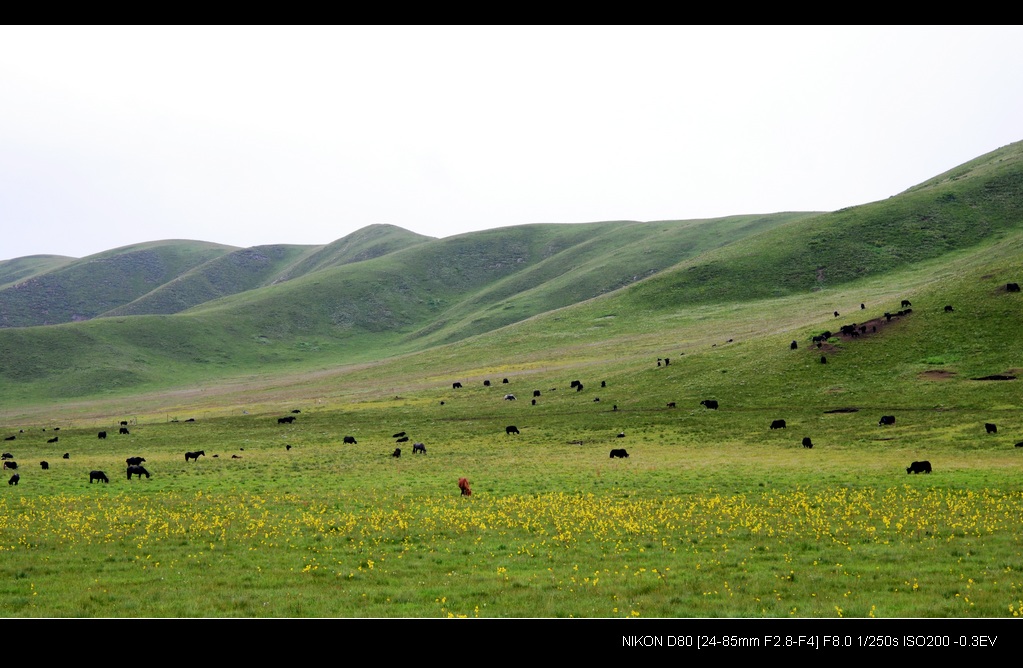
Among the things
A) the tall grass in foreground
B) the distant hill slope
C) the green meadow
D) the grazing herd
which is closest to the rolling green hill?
the distant hill slope

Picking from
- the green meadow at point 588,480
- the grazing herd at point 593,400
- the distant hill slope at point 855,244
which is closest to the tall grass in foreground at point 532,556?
the green meadow at point 588,480

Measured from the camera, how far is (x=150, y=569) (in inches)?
848

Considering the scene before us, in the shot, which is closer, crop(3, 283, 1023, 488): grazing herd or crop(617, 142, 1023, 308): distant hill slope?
crop(3, 283, 1023, 488): grazing herd

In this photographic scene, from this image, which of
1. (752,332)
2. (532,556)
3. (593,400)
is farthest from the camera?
(752,332)

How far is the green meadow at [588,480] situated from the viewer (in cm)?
1844

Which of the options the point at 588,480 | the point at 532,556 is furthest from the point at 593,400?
the point at 532,556

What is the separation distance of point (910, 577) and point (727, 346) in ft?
278

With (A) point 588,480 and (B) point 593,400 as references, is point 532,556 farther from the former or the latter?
(B) point 593,400

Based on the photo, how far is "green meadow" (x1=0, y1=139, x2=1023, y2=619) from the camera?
1844 centimetres

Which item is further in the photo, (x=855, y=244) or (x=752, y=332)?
(x=855, y=244)

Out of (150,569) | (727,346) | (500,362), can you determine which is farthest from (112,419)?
(150,569)

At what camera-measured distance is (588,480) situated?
1673 inches

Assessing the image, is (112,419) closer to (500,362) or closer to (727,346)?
(500,362)

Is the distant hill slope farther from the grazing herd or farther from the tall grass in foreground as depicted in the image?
the tall grass in foreground
